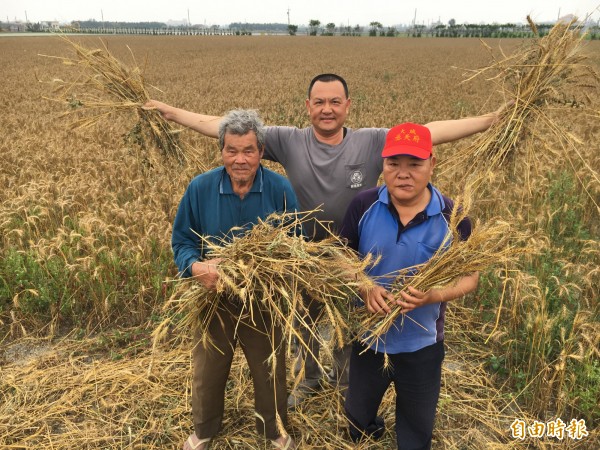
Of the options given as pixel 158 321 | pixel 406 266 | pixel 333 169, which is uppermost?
pixel 333 169

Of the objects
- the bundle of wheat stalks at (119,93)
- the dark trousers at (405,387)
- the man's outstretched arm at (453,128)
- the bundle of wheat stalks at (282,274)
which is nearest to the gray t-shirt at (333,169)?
the man's outstretched arm at (453,128)

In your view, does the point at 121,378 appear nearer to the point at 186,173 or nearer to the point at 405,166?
the point at 186,173

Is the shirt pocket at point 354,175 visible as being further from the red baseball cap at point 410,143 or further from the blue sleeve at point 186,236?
the blue sleeve at point 186,236

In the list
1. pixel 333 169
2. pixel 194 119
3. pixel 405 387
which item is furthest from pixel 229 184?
pixel 405 387

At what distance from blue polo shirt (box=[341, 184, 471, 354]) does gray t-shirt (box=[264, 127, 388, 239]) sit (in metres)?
0.52

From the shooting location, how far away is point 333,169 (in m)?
2.87

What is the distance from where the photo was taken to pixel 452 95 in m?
15.6

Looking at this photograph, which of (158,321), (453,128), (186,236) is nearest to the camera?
(186,236)

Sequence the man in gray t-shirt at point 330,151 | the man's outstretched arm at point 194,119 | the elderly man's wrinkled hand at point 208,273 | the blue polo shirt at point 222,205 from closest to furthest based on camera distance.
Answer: the elderly man's wrinkled hand at point 208,273 → the blue polo shirt at point 222,205 → the man in gray t-shirt at point 330,151 → the man's outstretched arm at point 194,119

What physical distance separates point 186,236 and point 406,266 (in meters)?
A: 1.22

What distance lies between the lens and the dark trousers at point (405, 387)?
7.73 feet

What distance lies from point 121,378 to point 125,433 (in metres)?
0.50

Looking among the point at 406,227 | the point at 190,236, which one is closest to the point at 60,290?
the point at 190,236

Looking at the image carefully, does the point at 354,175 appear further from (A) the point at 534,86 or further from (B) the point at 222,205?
(A) the point at 534,86
